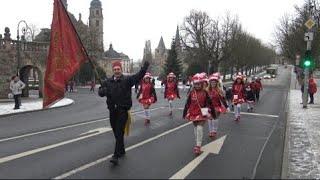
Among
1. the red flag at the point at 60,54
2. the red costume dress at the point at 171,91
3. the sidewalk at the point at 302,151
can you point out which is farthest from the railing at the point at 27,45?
the red flag at the point at 60,54

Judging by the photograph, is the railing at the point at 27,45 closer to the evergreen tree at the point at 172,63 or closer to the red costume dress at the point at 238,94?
the red costume dress at the point at 238,94

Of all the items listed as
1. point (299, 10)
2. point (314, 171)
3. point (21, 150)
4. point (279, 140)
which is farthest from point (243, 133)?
point (299, 10)

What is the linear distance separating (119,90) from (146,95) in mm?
8850

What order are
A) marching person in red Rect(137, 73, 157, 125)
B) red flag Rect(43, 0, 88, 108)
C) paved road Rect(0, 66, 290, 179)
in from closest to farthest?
paved road Rect(0, 66, 290, 179) → red flag Rect(43, 0, 88, 108) → marching person in red Rect(137, 73, 157, 125)

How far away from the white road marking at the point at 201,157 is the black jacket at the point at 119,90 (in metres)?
1.59

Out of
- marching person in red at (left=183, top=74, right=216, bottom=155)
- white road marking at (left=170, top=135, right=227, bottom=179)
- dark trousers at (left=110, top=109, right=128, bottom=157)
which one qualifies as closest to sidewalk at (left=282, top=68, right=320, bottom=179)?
white road marking at (left=170, top=135, right=227, bottom=179)

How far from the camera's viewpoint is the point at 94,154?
35.8 ft

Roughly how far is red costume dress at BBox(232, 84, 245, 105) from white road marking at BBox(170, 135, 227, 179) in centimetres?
507

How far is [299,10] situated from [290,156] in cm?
4566

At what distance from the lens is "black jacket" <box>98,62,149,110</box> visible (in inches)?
387

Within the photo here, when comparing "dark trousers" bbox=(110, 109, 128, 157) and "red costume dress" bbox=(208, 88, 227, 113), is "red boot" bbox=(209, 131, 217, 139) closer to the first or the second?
"red costume dress" bbox=(208, 88, 227, 113)

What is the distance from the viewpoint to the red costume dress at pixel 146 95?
18.5 m

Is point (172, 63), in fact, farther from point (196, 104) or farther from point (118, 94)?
point (118, 94)

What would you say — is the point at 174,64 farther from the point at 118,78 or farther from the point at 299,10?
Answer: the point at 118,78
